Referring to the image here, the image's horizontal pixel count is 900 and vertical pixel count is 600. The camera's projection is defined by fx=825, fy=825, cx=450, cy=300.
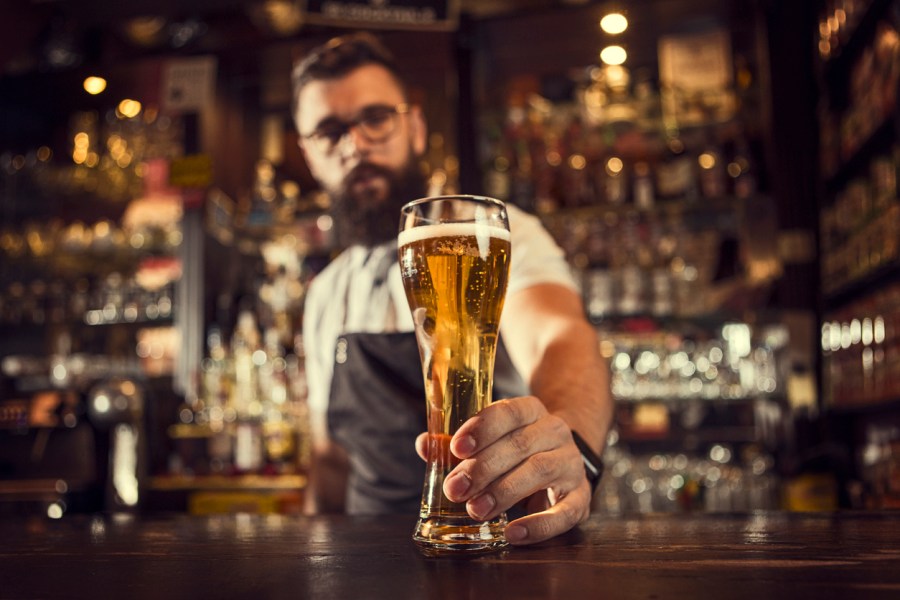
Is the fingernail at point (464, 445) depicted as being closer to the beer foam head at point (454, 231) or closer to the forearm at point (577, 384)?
the beer foam head at point (454, 231)

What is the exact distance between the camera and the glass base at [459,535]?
0.67m

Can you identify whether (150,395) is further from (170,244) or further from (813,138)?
(813,138)

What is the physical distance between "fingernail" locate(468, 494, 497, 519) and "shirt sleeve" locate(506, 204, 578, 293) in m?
0.86

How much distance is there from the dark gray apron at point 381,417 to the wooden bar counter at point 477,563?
2.15 ft

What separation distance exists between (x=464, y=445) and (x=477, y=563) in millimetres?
111

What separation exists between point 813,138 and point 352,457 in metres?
2.55

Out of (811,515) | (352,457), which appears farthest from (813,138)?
(811,515)

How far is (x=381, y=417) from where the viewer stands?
1579mm

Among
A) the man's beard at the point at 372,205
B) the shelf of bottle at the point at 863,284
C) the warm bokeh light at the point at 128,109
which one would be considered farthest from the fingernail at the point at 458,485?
the warm bokeh light at the point at 128,109

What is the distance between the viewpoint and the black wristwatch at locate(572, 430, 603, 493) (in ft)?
2.90

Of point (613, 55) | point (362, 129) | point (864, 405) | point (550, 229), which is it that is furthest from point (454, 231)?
point (613, 55)

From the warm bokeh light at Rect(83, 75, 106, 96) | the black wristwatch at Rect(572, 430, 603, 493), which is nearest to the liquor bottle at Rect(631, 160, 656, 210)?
the warm bokeh light at Rect(83, 75, 106, 96)

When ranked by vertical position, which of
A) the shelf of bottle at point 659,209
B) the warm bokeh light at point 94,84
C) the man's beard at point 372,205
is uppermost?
the warm bokeh light at point 94,84

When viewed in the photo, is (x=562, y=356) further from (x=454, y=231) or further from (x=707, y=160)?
(x=707, y=160)
